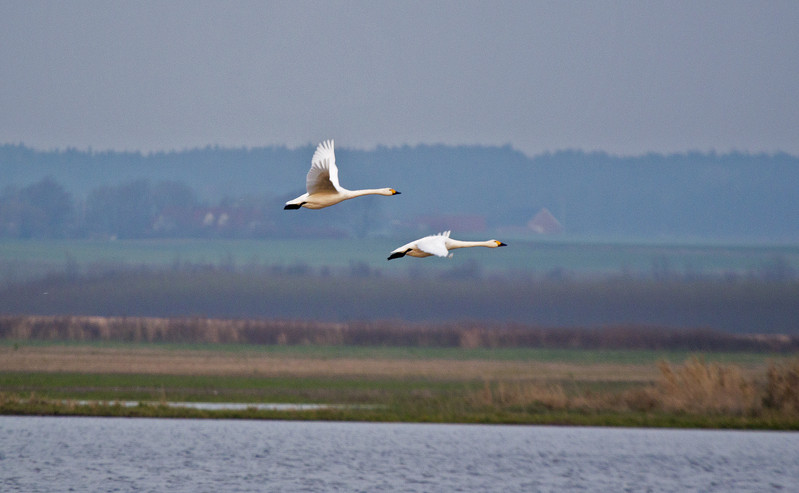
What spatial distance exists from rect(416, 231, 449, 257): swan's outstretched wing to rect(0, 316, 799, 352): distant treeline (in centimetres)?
10697

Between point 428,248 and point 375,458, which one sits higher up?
point 428,248

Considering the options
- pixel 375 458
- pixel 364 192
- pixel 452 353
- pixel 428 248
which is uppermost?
pixel 364 192

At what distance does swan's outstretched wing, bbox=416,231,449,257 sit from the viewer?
15141 millimetres

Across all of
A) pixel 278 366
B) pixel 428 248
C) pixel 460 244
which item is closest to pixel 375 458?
pixel 460 244

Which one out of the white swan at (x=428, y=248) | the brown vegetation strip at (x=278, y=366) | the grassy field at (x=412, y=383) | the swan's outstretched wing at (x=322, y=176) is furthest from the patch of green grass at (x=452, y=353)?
the white swan at (x=428, y=248)

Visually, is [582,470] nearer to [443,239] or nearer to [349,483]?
[349,483]

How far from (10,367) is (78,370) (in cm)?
477

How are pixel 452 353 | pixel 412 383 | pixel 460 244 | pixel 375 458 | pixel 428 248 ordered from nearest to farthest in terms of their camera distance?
pixel 428 248, pixel 460 244, pixel 375 458, pixel 412 383, pixel 452 353

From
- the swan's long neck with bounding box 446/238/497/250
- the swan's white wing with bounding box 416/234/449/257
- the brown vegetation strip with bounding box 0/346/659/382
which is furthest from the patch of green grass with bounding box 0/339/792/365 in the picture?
the swan's white wing with bounding box 416/234/449/257

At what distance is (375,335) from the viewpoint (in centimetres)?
13275

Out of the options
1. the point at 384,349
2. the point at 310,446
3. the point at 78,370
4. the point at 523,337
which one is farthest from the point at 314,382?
the point at 523,337

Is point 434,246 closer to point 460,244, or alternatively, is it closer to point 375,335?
point 460,244

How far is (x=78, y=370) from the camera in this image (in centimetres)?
8256

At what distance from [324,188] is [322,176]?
18 centimetres
